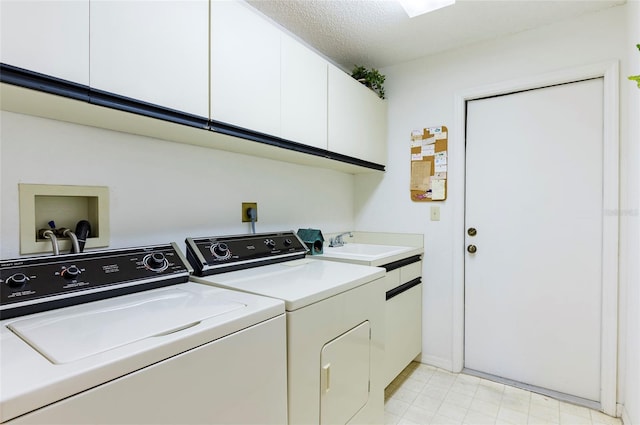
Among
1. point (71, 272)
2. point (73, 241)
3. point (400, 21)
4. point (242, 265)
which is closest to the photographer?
point (71, 272)

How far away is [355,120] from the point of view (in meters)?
2.26

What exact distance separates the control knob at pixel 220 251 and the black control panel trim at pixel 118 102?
0.51 meters

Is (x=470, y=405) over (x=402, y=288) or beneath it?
beneath

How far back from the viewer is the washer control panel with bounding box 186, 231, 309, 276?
142cm

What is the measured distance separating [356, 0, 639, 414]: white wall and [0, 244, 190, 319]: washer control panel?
181cm

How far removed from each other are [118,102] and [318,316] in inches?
38.4

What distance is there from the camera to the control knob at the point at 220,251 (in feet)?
4.87

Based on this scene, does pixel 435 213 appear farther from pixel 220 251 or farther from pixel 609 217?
pixel 220 251

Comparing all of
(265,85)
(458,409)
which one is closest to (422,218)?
(458,409)

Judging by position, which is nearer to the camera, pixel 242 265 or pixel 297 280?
pixel 297 280

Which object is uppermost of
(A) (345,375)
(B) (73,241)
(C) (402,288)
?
(B) (73,241)

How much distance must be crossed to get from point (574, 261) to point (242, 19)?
236 cm

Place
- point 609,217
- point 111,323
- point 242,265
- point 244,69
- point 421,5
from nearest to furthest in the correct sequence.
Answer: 1. point 111,323
2. point 244,69
3. point 242,265
4. point 421,5
5. point 609,217

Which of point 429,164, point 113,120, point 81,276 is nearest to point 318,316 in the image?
point 81,276
